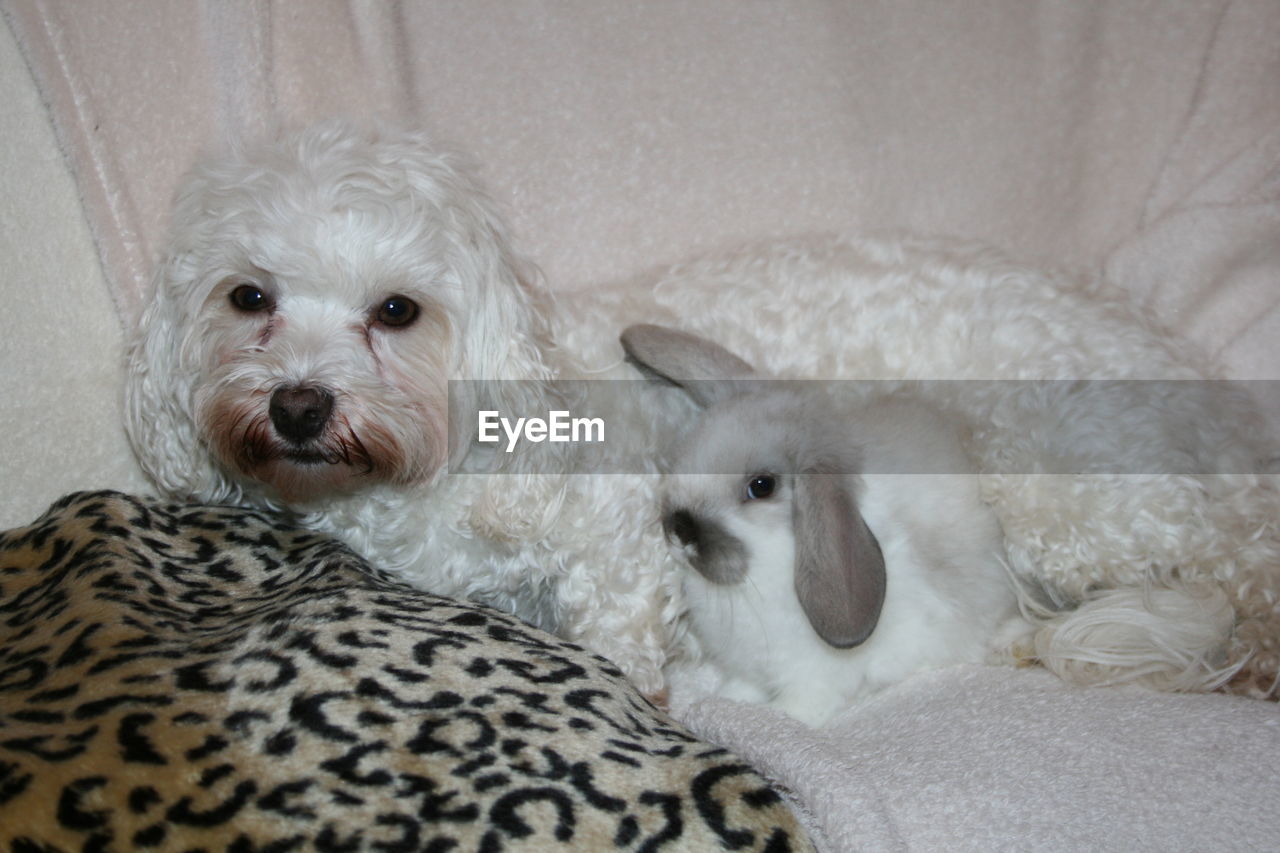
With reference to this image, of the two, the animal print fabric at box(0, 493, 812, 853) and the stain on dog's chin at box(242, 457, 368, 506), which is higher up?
the stain on dog's chin at box(242, 457, 368, 506)

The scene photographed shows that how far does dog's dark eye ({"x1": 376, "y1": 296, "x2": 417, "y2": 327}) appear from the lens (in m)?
2.10

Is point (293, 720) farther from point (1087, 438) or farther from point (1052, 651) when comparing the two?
point (1087, 438)

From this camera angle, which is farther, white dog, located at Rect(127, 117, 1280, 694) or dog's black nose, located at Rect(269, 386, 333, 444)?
white dog, located at Rect(127, 117, 1280, 694)

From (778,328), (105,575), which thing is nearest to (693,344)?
(778,328)

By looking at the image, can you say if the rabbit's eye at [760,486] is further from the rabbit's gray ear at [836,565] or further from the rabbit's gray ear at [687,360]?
the rabbit's gray ear at [687,360]

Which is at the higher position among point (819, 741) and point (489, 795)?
point (489, 795)

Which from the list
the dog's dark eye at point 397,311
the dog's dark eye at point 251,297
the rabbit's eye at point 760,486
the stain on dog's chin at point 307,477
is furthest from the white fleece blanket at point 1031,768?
the dog's dark eye at point 251,297

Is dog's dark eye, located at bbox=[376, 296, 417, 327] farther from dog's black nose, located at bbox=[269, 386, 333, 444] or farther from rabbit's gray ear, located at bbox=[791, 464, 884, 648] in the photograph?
rabbit's gray ear, located at bbox=[791, 464, 884, 648]

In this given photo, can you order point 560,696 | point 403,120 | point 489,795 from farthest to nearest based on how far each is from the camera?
point 403,120
point 560,696
point 489,795

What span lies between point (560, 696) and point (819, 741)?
1.57 ft

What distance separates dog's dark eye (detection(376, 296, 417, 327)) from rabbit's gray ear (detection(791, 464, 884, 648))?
0.79 m

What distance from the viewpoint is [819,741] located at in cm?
189

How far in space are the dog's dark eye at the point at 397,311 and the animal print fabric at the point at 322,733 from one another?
49 centimetres

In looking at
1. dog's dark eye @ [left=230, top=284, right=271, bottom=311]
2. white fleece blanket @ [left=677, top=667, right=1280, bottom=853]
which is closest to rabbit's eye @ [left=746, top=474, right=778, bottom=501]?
white fleece blanket @ [left=677, top=667, right=1280, bottom=853]
